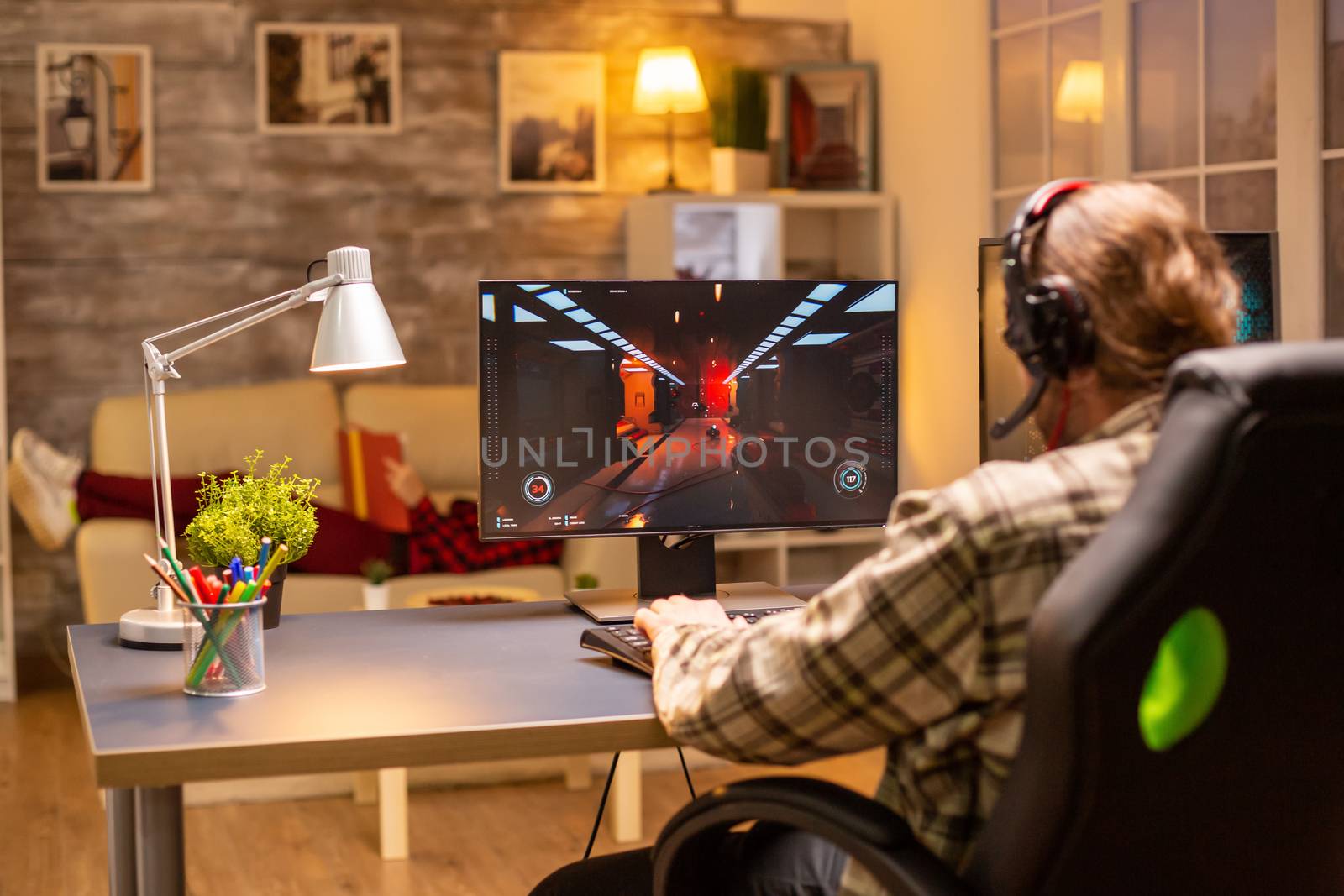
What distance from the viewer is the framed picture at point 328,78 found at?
4930 millimetres

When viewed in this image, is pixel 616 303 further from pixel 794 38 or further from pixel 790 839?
pixel 794 38

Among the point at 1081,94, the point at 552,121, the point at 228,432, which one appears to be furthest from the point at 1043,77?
the point at 228,432

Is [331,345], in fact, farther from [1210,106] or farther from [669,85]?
[669,85]

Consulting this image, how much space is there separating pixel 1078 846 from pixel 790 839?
0.47 meters

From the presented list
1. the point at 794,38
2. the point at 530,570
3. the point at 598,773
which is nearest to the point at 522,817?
the point at 598,773

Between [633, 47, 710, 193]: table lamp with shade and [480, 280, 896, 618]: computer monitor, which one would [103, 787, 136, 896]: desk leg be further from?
[633, 47, 710, 193]: table lamp with shade

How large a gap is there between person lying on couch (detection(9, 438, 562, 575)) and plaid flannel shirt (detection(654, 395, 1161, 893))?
121 inches

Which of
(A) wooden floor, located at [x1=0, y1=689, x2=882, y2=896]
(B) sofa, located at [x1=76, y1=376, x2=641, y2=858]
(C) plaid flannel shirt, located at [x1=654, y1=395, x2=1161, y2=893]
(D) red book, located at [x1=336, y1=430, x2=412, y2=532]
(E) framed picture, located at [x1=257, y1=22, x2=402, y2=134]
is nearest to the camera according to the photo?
(C) plaid flannel shirt, located at [x1=654, y1=395, x2=1161, y2=893]

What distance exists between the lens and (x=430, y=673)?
5.41 ft

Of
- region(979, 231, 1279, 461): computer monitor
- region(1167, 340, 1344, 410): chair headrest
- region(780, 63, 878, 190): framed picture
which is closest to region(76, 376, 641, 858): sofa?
region(780, 63, 878, 190): framed picture

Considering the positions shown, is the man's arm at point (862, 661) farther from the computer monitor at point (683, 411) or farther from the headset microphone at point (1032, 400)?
the computer monitor at point (683, 411)

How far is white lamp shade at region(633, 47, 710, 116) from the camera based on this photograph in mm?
4988

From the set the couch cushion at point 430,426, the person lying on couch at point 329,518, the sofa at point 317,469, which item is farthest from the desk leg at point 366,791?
the couch cushion at point 430,426

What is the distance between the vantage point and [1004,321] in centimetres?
237
